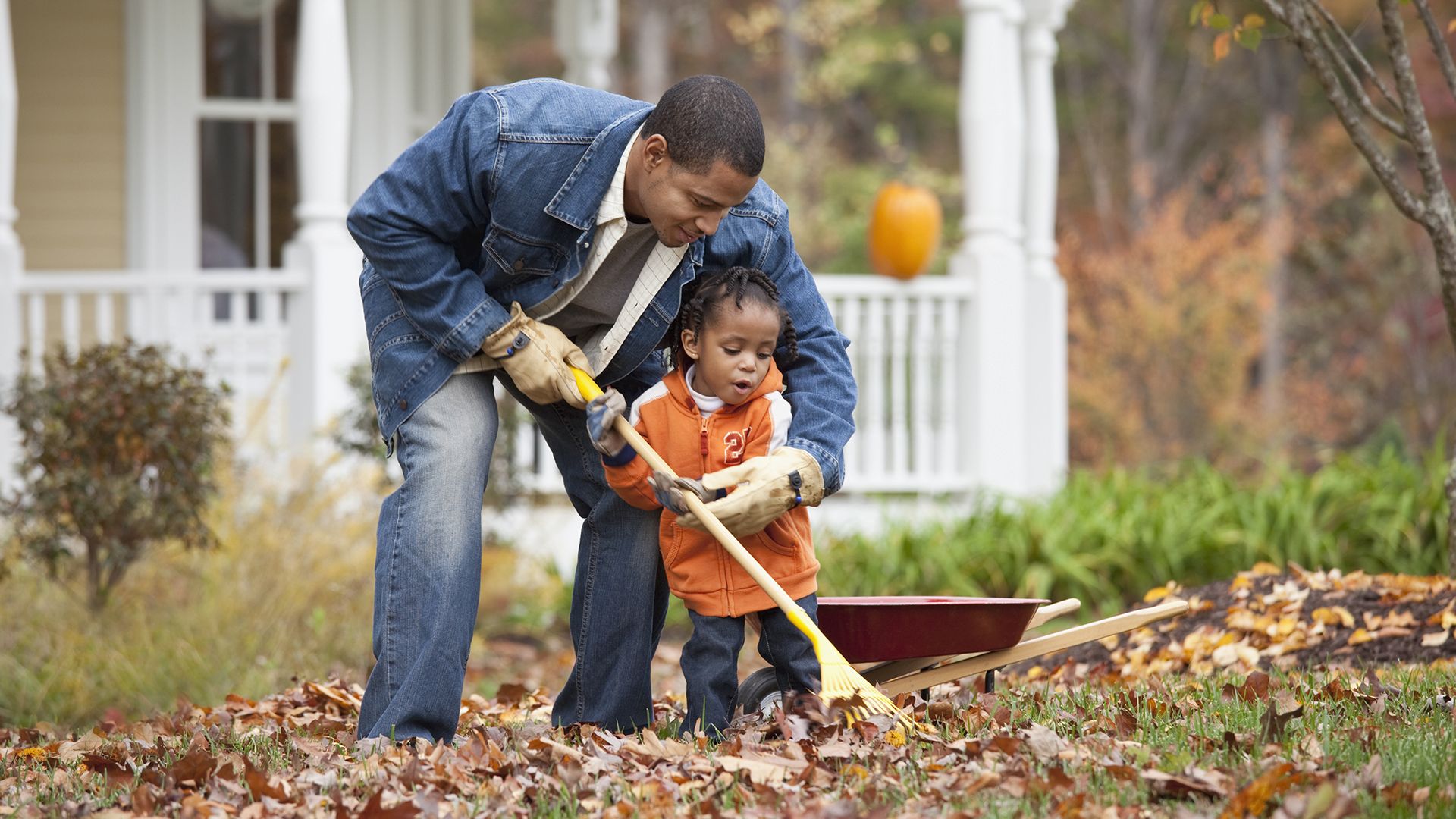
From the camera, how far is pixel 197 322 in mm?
7699

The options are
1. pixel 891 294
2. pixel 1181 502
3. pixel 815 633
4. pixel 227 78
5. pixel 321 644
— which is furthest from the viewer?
pixel 227 78

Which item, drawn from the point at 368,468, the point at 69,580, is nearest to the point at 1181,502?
the point at 368,468

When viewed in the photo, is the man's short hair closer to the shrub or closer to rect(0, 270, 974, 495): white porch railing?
the shrub

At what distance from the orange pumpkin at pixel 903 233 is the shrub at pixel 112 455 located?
14.4 feet

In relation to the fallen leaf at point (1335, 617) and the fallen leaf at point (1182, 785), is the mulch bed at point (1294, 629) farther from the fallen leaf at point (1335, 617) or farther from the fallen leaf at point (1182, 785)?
the fallen leaf at point (1182, 785)

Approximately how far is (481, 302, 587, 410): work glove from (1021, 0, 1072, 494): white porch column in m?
5.85

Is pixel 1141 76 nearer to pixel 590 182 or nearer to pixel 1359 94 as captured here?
pixel 1359 94

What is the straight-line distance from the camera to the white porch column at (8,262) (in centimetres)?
726

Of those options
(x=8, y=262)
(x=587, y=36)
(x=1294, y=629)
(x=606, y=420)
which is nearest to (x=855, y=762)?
(x=606, y=420)

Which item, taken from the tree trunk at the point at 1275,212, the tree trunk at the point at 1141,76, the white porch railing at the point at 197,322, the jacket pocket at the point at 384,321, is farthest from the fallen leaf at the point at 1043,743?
the tree trunk at the point at 1141,76

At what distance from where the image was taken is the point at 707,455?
3.52 m

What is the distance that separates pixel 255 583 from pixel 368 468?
1.07 m

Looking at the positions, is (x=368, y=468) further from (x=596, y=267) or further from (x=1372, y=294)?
(x=1372, y=294)

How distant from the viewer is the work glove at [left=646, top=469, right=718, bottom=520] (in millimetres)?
3299
